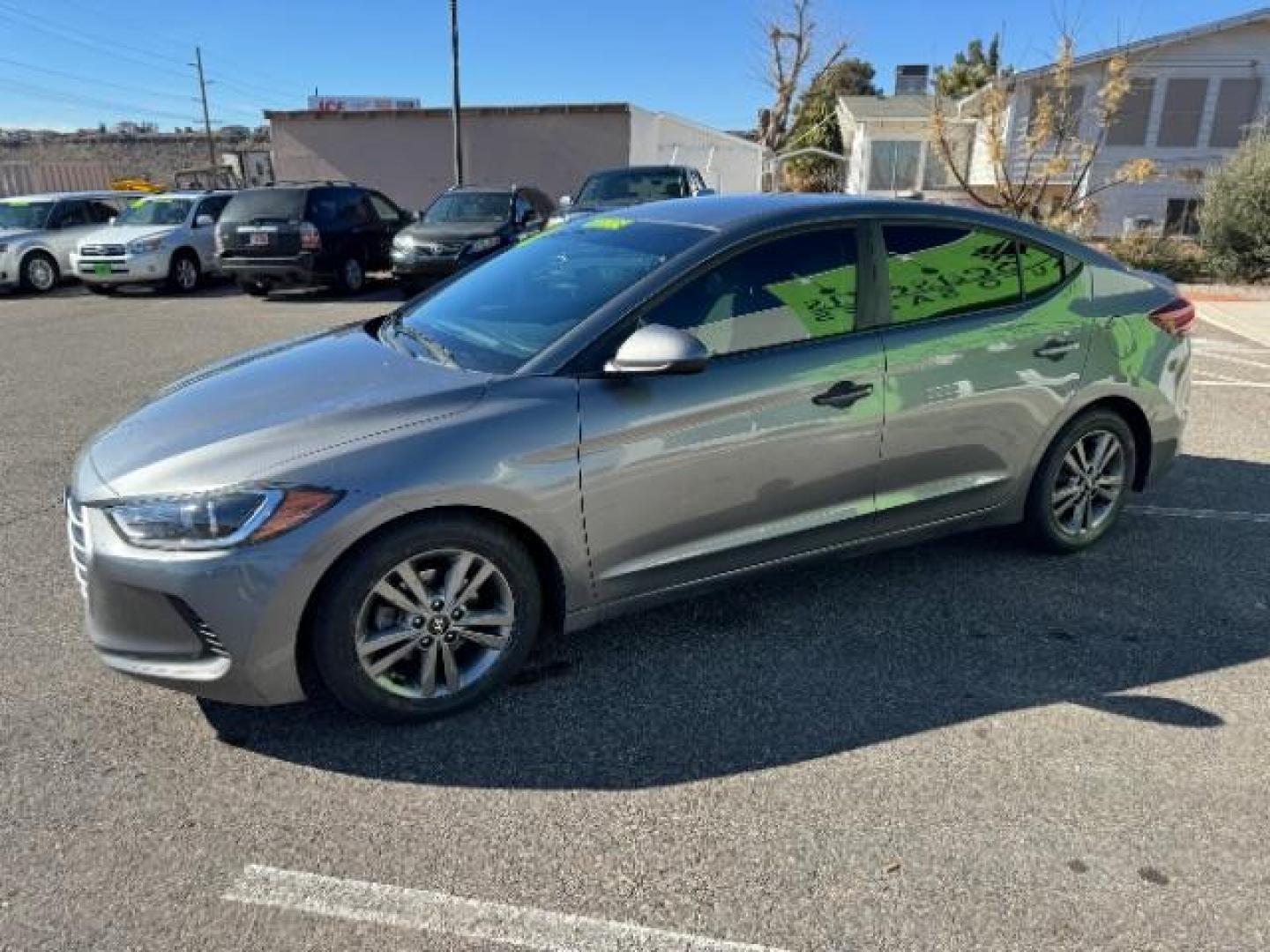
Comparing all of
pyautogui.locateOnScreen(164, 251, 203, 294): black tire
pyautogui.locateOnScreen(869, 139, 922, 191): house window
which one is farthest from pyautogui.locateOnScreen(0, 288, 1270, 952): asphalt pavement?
pyautogui.locateOnScreen(869, 139, 922, 191): house window

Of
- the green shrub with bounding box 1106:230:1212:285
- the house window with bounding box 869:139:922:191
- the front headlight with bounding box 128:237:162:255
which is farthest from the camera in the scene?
the house window with bounding box 869:139:922:191

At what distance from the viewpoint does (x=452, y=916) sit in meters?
2.14

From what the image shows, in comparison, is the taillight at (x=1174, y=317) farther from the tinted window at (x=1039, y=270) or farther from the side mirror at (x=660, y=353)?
the side mirror at (x=660, y=353)

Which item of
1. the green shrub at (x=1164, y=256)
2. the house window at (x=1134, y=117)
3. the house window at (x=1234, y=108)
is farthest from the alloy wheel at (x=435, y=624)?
the house window at (x=1234, y=108)

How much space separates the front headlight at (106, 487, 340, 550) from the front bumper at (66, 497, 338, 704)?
1.1 inches

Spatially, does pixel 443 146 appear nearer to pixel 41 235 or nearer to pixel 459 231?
pixel 41 235

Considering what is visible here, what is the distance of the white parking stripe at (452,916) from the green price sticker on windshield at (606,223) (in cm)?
256

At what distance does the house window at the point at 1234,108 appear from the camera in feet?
76.5

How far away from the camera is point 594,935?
209 centimetres

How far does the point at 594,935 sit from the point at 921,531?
85.6 inches

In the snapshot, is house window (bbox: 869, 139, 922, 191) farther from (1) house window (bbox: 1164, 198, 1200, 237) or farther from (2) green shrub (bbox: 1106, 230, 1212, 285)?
(2) green shrub (bbox: 1106, 230, 1212, 285)

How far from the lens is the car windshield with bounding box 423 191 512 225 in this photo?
524 inches

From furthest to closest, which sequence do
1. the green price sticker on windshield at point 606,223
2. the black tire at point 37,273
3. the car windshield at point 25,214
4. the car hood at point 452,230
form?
the car windshield at point 25,214, the black tire at point 37,273, the car hood at point 452,230, the green price sticker on windshield at point 606,223

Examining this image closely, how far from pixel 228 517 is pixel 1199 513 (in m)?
4.60
